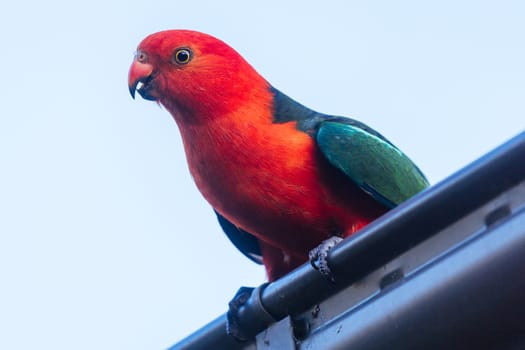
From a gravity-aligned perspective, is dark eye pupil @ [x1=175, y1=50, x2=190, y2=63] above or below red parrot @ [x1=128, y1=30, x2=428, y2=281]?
above

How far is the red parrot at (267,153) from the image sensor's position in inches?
167

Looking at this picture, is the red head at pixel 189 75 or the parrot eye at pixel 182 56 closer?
the red head at pixel 189 75

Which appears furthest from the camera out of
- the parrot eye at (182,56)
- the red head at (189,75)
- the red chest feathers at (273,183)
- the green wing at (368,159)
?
the parrot eye at (182,56)

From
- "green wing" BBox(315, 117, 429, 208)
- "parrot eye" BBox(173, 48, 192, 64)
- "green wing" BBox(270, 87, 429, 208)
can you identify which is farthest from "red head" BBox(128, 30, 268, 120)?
"green wing" BBox(315, 117, 429, 208)

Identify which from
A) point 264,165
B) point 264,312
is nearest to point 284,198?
point 264,165

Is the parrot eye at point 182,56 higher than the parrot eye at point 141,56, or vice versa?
the parrot eye at point 141,56

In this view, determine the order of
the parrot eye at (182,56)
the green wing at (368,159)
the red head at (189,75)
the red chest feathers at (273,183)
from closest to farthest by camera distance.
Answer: the red chest feathers at (273,183)
the green wing at (368,159)
the red head at (189,75)
the parrot eye at (182,56)

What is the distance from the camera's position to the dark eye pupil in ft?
15.9

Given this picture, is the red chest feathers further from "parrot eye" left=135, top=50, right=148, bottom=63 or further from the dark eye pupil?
"parrot eye" left=135, top=50, right=148, bottom=63

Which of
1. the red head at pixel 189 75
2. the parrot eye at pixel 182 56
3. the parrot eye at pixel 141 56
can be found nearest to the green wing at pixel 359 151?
the red head at pixel 189 75

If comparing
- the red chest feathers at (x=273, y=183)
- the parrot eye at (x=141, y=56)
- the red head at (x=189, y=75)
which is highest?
the parrot eye at (x=141, y=56)

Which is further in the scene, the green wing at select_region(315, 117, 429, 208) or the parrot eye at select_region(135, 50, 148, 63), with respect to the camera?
the parrot eye at select_region(135, 50, 148, 63)

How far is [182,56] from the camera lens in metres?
4.86

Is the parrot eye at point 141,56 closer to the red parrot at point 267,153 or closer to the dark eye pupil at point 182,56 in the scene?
the red parrot at point 267,153
